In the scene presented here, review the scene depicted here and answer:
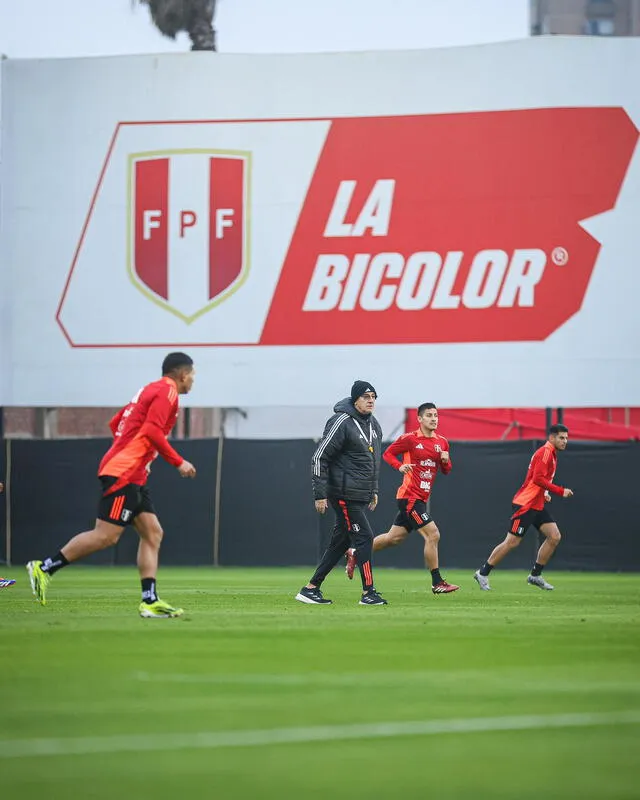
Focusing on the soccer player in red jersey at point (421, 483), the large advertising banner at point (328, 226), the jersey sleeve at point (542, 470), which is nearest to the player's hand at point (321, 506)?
the soccer player in red jersey at point (421, 483)

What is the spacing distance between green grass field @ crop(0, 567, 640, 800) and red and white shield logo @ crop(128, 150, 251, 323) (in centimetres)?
1368

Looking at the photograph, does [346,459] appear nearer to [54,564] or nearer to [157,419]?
[157,419]

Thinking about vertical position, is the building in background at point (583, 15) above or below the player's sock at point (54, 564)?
above

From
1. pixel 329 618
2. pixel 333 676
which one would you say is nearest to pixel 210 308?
pixel 329 618

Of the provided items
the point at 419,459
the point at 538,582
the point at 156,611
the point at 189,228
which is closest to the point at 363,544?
the point at 156,611

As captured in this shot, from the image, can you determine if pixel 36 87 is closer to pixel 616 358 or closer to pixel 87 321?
pixel 87 321

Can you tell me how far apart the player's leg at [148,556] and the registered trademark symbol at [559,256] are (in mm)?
14395

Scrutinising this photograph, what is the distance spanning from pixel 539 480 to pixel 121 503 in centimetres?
782

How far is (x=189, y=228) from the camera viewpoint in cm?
2558

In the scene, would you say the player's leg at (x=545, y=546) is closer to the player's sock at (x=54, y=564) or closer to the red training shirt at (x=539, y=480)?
the red training shirt at (x=539, y=480)

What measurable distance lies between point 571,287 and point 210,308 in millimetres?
6189

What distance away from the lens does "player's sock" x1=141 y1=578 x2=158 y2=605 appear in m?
11.3

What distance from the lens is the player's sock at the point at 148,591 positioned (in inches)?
446

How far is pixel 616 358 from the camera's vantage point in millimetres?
24297
